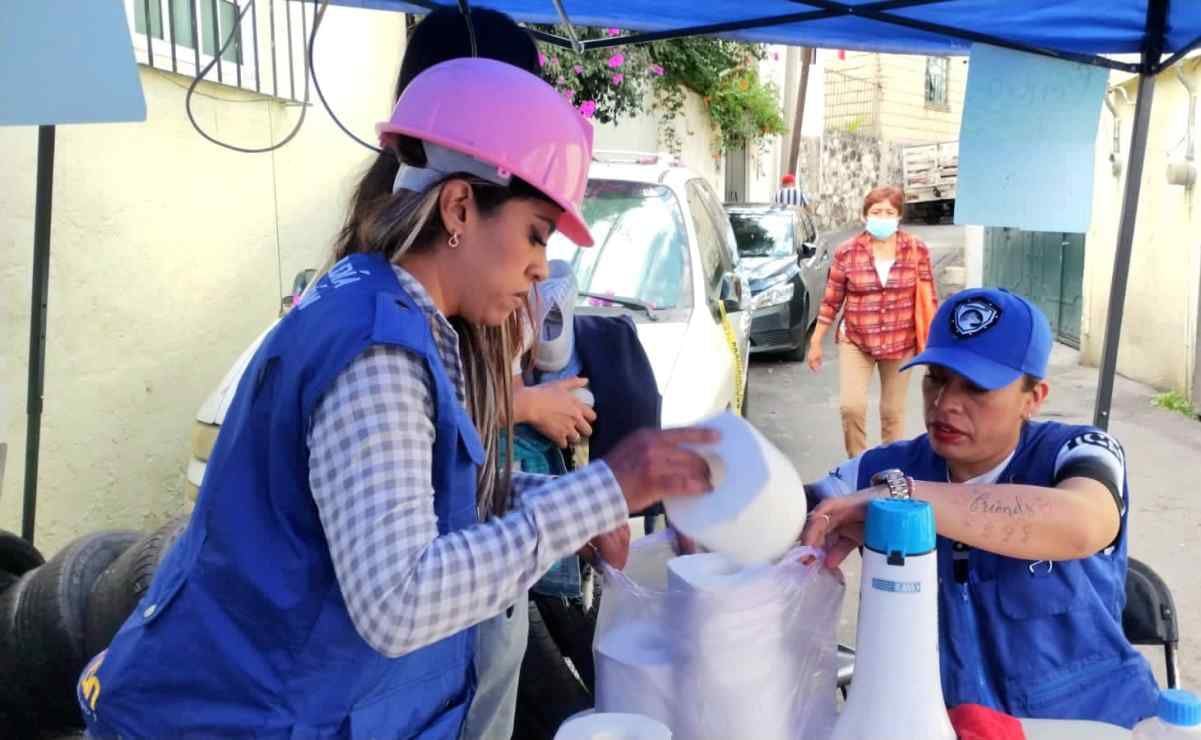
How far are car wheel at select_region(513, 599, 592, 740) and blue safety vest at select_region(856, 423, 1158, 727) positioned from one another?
1.01 metres

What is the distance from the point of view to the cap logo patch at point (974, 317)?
1.96m

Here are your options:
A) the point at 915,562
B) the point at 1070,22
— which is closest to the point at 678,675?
the point at 915,562

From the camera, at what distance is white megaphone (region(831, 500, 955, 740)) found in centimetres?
124

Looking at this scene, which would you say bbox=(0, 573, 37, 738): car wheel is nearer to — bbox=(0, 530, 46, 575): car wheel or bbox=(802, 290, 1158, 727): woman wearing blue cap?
bbox=(0, 530, 46, 575): car wheel

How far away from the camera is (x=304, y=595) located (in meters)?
1.17

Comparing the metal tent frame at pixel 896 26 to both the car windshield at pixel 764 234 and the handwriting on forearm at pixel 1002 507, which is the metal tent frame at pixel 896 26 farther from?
the car windshield at pixel 764 234

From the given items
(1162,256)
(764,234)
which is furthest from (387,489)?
(764,234)

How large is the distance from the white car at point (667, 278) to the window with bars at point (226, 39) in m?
1.52

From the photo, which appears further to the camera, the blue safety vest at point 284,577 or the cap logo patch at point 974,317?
the cap logo patch at point 974,317

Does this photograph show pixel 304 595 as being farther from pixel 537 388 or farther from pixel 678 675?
pixel 537 388

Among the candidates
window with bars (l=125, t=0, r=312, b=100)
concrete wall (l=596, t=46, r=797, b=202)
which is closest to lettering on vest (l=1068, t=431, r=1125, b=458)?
window with bars (l=125, t=0, r=312, b=100)

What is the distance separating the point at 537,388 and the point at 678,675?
102 cm

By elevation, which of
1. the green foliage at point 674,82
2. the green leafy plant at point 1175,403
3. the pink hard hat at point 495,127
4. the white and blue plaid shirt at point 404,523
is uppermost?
the green foliage at point 674,82

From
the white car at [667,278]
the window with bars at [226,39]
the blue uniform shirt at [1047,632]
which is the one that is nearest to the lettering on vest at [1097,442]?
the blue uniform shirt at [1047,632]
